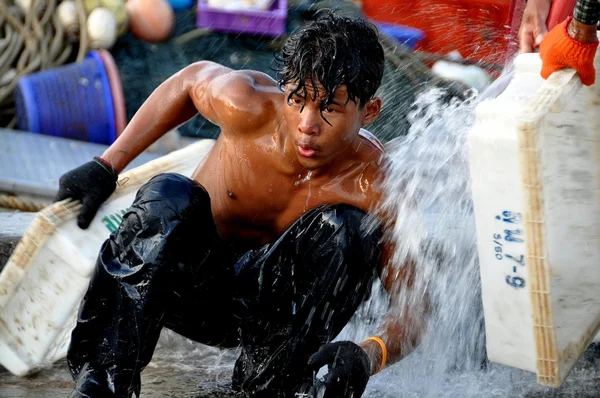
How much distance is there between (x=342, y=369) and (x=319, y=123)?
674 millimetres

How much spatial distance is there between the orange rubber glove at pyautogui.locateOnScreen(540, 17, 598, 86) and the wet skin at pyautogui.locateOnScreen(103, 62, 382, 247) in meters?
0.52

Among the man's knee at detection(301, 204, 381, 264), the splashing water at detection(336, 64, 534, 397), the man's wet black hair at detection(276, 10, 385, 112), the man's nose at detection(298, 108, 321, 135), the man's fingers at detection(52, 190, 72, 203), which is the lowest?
the splashing water at detection(336, 64, 534, 397)

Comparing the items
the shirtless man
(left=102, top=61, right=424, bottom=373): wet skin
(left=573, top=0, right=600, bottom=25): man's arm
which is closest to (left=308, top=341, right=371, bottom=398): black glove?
the shirtless man

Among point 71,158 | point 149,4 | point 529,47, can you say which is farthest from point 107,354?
point 149,4

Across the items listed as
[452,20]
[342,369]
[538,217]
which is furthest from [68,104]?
[538,217]

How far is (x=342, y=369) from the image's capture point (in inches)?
94.2

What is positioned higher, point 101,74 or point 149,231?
point 149,231

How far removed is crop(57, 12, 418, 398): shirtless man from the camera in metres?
2.57

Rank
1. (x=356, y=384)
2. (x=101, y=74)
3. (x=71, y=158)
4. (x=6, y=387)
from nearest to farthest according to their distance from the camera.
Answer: (x=356, y=384)
(x=6, y=387)
(x=71, y=158)
(x=101, y=74)

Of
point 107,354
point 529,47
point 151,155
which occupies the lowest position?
point 151,155

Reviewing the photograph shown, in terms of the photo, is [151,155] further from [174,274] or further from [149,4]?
[174,274]

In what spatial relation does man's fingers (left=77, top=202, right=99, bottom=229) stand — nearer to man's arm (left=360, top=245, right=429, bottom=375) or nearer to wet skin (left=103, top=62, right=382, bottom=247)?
wet skin (left=103, top=62, right=382, bottom=247)

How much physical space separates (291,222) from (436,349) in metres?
0.71

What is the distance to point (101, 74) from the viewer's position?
237 inches
